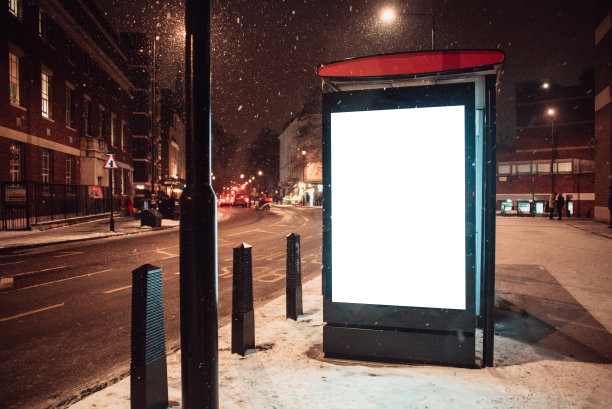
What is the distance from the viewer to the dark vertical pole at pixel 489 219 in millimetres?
3699

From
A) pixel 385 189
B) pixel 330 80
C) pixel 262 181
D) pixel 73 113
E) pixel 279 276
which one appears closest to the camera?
pixel 385 189

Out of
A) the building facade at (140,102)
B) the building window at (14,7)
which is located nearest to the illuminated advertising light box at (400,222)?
the building window at (14,7)

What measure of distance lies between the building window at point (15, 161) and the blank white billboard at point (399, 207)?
20595mm

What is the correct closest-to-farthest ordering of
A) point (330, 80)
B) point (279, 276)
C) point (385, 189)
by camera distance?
point (385, 189) < point (330, 80) < point (279, 276)

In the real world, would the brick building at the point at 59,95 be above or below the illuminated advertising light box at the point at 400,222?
above

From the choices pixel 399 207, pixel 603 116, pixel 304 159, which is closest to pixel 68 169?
pixel 399 207

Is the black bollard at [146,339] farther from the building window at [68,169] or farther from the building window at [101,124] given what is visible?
the building window at [101,124]

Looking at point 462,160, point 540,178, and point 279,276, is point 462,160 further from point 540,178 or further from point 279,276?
point 540,178

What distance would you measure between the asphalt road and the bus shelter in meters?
2.32

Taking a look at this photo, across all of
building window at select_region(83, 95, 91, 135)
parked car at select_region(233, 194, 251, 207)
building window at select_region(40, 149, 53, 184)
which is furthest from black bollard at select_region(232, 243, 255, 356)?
parked car at select_region(233, 194, 251, 207)

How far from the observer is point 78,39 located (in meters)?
26.6

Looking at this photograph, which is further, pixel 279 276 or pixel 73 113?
pixel 73 113

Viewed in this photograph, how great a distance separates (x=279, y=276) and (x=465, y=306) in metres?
5.52

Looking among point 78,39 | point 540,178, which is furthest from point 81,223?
point 540,178
